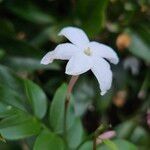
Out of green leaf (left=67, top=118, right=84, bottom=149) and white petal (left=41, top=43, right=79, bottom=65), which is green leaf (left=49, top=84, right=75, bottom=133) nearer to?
green leaf (left=67, top=118, right=84, bottom=149)

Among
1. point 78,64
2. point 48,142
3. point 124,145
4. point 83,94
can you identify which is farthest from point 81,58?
point 83,94

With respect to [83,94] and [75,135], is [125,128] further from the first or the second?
[75,135]

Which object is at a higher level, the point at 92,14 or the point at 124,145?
the point at 92,14

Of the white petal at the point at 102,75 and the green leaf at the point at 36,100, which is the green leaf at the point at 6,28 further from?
the white petal at the point at 102,75

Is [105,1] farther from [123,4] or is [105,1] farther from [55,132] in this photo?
[55,132]

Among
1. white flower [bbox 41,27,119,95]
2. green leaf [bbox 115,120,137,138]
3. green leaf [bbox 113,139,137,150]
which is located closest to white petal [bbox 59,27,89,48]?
white flower [bbox 41,27,119,95]

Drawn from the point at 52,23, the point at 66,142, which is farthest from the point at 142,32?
the point at 66,142

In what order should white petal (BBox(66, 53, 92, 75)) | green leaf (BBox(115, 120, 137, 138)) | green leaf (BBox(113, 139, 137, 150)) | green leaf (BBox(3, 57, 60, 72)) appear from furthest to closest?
green leaf (BBox(115, 120, 137, 138)) → green leaf (BBox(3, 57, 60, 72)) → green leaf (BBox(113, 139, 137, 150)) → white petal (BBox(66, 53, 92, 75))

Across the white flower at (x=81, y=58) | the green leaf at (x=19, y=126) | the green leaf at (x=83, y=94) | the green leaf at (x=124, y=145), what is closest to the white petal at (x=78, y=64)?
the white flower at (x=81, y=58)
